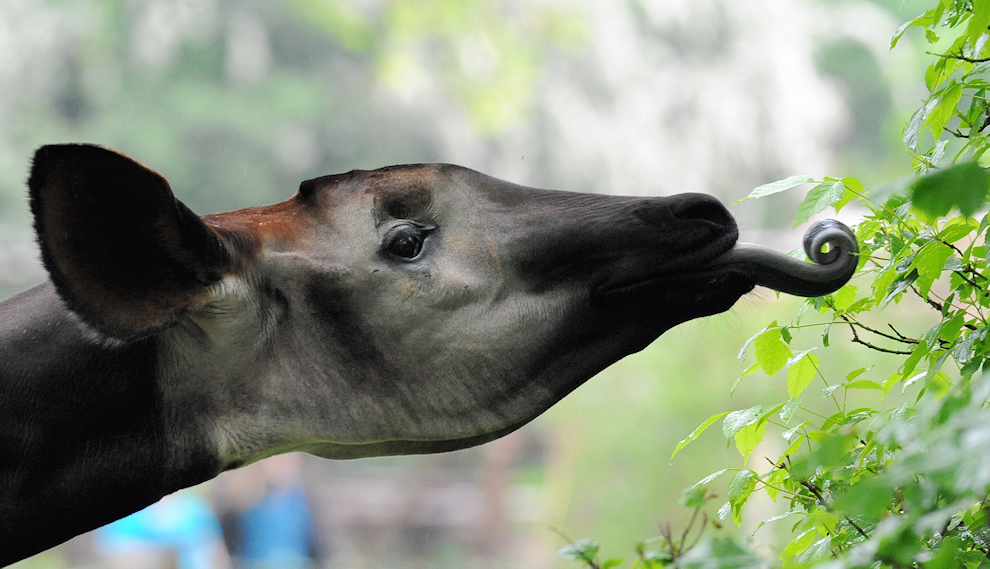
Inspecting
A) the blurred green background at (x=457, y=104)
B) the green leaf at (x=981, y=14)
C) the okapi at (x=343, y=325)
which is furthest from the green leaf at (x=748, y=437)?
the blurred green background at (x=457, y=104)

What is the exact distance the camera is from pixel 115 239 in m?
1.36

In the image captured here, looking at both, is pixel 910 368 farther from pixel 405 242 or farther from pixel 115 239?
pixel 115 239

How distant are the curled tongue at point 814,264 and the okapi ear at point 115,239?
82cm

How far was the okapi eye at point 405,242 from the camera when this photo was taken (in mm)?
1542

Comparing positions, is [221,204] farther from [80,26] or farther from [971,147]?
[971,147]

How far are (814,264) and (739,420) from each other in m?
0.26

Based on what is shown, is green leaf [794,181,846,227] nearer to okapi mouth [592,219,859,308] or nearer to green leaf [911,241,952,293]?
okapi mouth [592,219,859,308]

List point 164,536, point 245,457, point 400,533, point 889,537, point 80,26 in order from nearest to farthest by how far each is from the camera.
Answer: point 889,537 < point 245,457 < point 164,536 < point 400,533 < point 80,26

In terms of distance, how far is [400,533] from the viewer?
1167 cm

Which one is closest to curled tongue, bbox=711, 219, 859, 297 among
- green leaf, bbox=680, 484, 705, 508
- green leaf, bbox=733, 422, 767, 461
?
green leaf, bbox=733, 422, 767, 461

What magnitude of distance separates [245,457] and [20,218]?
13.7 metres

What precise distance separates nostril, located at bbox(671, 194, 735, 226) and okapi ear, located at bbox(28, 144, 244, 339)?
28.0 inches

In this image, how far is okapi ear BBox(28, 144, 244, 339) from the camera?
1.30 m

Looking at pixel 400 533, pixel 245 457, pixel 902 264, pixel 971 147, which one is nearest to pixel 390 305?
pixel 245 457
